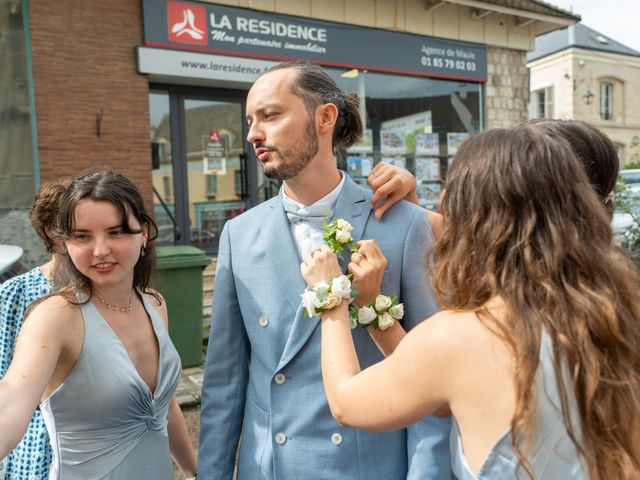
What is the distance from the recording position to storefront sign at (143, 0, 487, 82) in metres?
7.29

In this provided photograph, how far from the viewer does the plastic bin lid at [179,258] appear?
5.70 meters

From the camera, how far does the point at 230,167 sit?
8703 mm

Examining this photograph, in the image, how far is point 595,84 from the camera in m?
27.5

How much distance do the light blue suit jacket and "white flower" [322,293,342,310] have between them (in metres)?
0.25

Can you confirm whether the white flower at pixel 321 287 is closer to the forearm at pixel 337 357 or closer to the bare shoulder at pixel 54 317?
the forearm at pixel 337 357

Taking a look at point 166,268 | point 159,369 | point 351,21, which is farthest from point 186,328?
point 351,21

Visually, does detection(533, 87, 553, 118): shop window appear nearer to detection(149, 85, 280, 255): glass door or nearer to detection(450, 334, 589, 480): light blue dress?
detection(149, 85, 280, 255): glass door

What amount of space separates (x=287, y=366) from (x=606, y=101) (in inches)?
1245

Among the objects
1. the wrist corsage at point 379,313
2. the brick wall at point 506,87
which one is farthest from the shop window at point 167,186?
the wrist corsage at point 379,313

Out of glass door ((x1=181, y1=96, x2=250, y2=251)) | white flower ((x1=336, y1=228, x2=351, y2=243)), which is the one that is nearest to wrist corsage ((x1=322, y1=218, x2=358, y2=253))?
white flower ((x1=336, y1=228, x2=351, y2=243))

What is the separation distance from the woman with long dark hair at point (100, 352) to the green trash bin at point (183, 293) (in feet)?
12.2

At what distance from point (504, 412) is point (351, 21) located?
8.48 metres

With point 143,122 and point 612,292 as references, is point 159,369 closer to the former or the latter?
point 612,292

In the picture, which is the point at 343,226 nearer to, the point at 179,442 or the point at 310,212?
the point at 310,212
